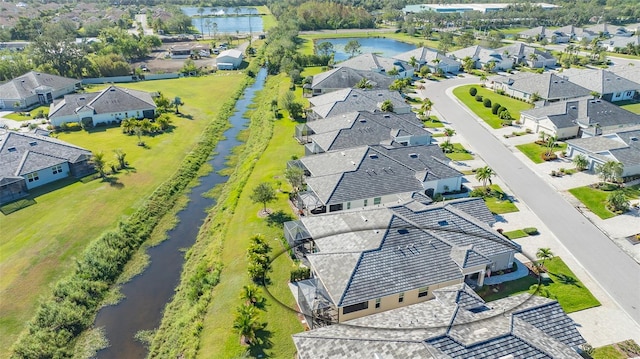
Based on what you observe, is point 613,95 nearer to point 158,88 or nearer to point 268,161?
point 268,161

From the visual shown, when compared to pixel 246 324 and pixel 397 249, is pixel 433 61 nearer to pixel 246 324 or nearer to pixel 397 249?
pixel 397 249

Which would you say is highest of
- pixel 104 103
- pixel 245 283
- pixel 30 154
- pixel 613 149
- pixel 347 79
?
pixel 347 79

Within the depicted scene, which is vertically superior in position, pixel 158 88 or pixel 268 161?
pixel 158 88

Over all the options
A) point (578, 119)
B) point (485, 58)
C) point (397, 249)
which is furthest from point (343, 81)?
point (397, 249)

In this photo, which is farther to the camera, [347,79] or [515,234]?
[347,79]

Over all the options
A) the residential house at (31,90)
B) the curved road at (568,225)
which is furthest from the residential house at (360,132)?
the residential house at (31,90)

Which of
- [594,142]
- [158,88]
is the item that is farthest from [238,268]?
[158,88]

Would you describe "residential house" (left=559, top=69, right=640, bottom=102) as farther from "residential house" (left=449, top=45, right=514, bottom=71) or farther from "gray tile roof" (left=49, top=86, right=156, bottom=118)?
"gray tile roof" (left=49, top=86, right=156, bottom=118)
